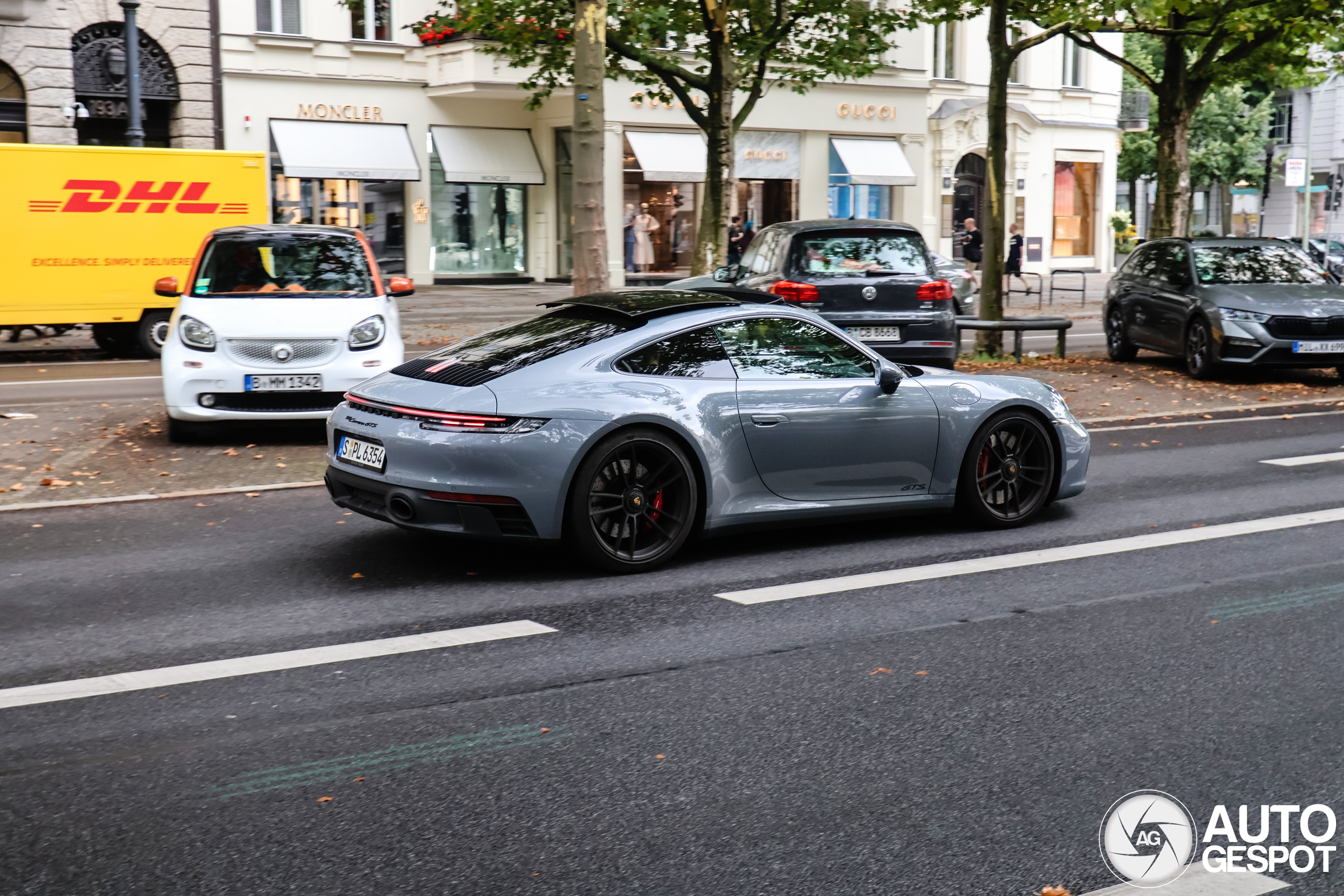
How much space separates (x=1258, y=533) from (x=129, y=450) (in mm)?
7743

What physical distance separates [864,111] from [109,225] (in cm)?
2526

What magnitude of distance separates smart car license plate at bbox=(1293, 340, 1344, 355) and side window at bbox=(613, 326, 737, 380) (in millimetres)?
10145

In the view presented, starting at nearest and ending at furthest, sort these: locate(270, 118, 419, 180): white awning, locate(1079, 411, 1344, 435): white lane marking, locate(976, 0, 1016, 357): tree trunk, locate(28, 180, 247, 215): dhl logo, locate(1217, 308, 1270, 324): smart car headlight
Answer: locate(1079, 411, 1344, 435): white lane marking, locate(1217, 308, 1270, 324): smart car headlight, locate(976, 0, 1016, 357): tree trunk, locate(28, 180, 247, 215): dhl logo, locate(270, 118, 419, 180): white awning

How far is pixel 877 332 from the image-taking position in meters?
13.9

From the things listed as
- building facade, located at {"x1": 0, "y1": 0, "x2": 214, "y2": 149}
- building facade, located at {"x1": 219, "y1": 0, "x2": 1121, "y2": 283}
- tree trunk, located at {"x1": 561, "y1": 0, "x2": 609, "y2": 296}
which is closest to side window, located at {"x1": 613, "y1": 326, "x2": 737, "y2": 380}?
tree trunk, located at {"x1": 561, "y1": 0, "x2": 609, "y2": 296}

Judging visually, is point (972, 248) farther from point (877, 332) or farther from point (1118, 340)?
point (877, 332)

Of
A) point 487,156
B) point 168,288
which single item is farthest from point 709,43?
point 487,156

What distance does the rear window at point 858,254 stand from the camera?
13797 millimetres

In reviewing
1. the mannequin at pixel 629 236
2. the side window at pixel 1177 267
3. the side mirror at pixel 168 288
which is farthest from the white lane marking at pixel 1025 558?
the mannequin at pixel 629 236

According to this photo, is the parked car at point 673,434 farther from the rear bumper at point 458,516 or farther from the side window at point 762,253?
the side window at point 762,253

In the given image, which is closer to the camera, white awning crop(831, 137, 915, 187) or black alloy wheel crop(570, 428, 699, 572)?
black alloy wheel crop(570, 428, 699, 572)

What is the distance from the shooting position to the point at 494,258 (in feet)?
119

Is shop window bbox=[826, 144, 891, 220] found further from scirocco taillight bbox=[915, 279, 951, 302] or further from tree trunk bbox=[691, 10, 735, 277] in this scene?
scirocco taillight bbox=[915, 279, 951, 302]

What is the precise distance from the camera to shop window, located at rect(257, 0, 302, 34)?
32.1m
